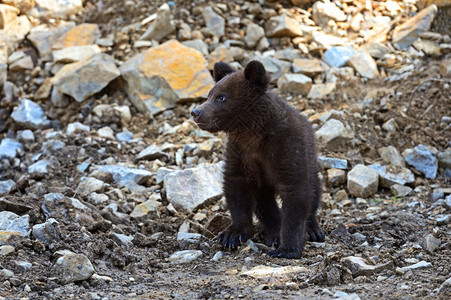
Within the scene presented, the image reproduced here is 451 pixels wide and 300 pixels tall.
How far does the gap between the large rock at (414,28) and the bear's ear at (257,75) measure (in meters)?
6.37

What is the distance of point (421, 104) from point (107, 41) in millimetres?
5513

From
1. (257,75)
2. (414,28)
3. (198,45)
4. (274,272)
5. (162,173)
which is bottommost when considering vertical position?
(162,173)

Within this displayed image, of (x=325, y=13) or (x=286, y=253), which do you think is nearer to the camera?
(x=286, y=253)

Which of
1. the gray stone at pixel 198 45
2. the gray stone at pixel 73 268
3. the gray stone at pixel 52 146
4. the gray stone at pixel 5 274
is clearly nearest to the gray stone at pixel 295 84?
the gray stone at pixel 198 45

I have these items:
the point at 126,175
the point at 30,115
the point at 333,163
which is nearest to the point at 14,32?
the point at 30,115

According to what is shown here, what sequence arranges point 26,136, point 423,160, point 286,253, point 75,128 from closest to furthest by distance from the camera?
point 286,253
point 423,160
point 75,128
point 26,136

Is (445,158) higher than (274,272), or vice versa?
(274,272)

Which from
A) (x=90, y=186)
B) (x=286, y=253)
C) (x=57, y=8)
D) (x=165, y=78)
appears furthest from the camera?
(x=57, y=8)

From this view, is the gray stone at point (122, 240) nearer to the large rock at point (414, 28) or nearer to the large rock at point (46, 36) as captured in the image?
the large rock at point (46, 36)

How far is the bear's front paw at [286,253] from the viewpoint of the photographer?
4895 mm

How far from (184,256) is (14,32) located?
7408 millimetres

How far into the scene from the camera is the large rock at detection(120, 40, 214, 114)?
31.1ft

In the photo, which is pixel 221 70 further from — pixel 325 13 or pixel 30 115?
pixel 325 13

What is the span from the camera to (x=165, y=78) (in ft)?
31.5
